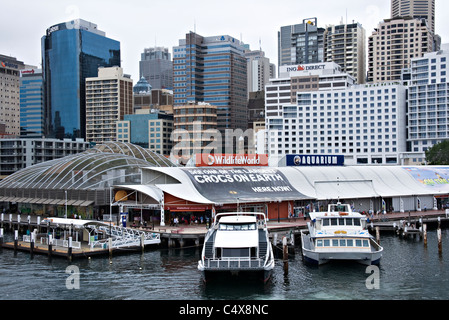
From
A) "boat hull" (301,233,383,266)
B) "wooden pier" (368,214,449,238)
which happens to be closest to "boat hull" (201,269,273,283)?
"boat hull" (301,233,383,266)

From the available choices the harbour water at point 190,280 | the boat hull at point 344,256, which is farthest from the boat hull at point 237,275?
the boat hull at point 344,256

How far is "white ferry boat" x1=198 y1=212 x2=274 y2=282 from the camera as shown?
39.8m

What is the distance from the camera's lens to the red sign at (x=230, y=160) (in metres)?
74.5

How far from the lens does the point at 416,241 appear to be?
206ft

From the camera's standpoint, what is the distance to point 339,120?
560 feet

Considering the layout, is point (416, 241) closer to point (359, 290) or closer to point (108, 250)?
point (359, 290)

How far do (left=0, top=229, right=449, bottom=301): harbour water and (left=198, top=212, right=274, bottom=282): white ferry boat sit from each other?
4.56 ft

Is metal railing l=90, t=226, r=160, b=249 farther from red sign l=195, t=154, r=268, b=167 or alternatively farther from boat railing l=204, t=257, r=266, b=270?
red sign l=195, t=154, r=268, b=167

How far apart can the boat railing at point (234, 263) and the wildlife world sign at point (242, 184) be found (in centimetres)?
2434

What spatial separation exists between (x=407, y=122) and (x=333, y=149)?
2463 cm

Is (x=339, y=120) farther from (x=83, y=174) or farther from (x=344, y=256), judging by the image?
(x=344, y=256)

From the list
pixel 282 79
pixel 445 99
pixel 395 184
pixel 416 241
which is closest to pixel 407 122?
pixel 445 99

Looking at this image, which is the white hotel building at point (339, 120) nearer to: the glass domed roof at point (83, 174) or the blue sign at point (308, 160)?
the blue sign at point (308, 160)

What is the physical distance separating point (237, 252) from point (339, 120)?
136 metres
